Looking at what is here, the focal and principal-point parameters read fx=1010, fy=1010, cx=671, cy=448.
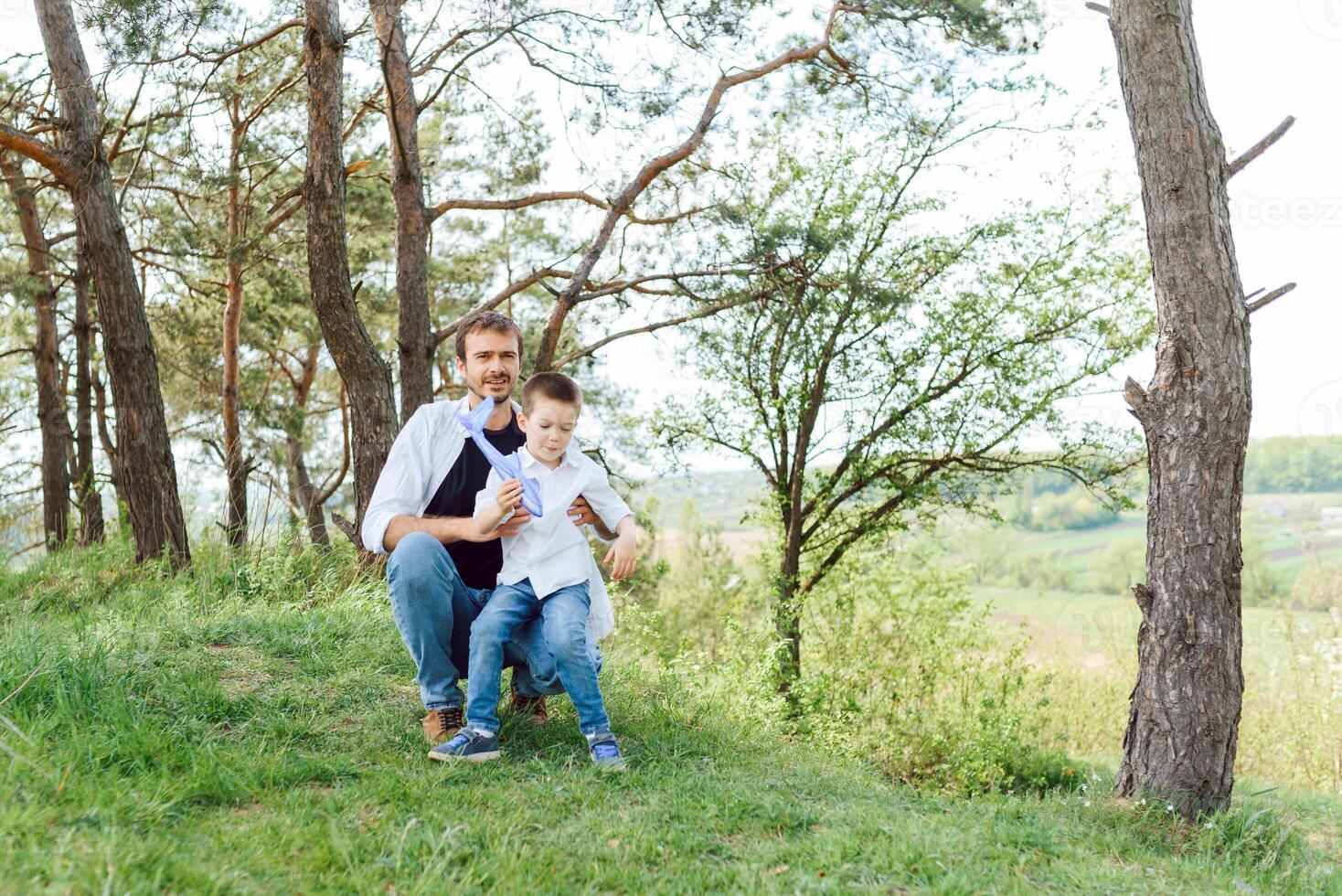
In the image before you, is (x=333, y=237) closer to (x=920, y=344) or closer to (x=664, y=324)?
(x=664, y=324)

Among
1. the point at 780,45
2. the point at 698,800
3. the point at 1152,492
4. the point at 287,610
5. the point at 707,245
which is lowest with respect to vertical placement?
the point at 698,800

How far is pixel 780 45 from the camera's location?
9.82 metres

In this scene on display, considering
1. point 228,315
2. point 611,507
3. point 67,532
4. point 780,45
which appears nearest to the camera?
point 611,507

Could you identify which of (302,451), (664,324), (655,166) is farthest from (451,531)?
(302,451)

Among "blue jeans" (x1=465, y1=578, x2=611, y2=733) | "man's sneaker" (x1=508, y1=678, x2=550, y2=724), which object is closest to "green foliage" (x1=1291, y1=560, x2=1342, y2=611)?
"man's sneaker" (x1=508, y1=678, x2=550, y2=724)

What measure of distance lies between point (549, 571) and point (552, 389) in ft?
1.96

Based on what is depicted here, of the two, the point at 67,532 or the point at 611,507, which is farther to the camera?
the point at 67,532

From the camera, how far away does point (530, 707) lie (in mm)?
3752

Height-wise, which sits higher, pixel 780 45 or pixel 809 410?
pixel 780 45

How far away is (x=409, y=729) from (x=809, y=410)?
8249 mm

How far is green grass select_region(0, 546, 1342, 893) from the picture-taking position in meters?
2.35

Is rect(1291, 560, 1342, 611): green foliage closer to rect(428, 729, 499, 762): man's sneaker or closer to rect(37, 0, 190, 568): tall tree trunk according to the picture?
rect(428, 729, 499, 762): man's sneaker

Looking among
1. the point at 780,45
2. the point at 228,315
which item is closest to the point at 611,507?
the point at 780,45

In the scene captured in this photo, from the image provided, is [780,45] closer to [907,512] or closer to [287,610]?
[907,512]
